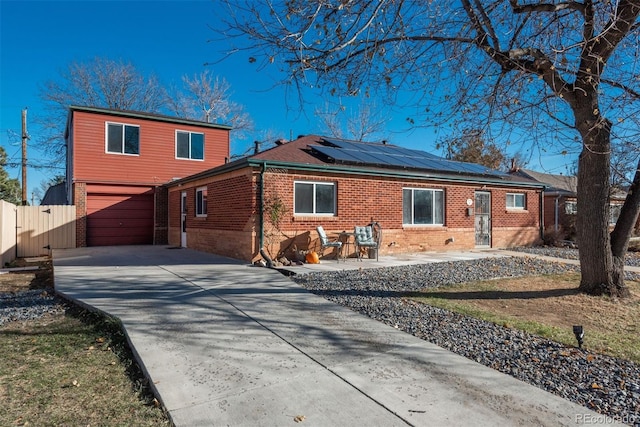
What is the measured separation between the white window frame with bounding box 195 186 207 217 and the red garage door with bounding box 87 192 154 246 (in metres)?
4.61

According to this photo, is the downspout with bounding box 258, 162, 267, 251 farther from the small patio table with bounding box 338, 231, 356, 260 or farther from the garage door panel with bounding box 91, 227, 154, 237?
the garage door panel with bounding box 91, 227, 154, 237

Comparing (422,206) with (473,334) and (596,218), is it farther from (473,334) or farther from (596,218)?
(473,334)

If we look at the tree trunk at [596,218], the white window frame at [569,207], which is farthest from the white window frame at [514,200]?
the tree trunk at [596,218]

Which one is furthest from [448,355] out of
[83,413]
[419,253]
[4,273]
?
[4,273]

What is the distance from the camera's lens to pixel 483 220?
A: 16094 mm

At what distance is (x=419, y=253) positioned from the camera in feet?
44.9

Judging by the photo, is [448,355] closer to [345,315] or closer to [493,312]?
[345,315]

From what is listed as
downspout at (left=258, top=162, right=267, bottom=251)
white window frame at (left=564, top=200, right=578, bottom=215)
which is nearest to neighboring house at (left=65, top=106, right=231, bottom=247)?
downspout at (left=258, top=162, right=267, bottom=251)

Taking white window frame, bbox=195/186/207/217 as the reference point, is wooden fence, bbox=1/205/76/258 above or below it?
below

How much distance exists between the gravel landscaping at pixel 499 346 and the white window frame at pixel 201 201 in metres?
6.83

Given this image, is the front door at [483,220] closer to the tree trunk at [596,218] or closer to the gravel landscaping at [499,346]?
the gravel landscaping at [499,346]

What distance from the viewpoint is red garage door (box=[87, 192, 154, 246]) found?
55.8ft

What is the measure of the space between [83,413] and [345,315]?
3.47m

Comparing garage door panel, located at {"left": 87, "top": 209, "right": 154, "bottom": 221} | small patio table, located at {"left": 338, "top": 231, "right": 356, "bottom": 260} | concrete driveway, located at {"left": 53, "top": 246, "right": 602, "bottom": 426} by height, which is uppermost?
garage door panel, located at {"left": 87, "top": 209, "right": 154, "bottom": 221}
